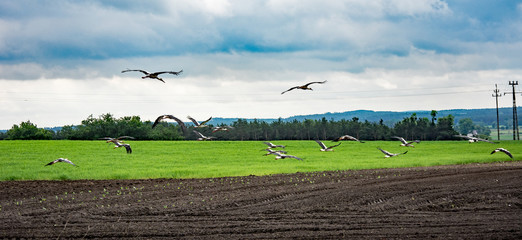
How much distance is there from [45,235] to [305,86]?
10.7 m

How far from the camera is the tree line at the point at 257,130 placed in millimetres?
84188

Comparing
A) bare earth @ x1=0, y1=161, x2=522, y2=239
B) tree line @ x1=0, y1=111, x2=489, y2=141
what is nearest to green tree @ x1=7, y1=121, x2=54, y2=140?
tree line @ x1=0, y1=111, x2=489, y2=141

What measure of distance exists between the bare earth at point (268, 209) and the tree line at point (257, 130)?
53.1 metres

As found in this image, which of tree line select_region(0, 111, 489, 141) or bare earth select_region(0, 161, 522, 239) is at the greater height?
tree line select_region(0, 111, 489, 141)

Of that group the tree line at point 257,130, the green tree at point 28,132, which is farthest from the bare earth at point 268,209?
the green tree at point 28,132

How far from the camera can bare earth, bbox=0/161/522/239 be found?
13258 millimetres

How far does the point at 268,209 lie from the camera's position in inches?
645

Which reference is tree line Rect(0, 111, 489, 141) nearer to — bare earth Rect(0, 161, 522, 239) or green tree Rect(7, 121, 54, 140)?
green tree Rect(7, 121, 54, 140)

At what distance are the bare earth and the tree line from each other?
53.1m

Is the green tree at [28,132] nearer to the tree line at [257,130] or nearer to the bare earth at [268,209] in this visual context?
the tree line at [257,130]

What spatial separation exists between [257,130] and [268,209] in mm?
96194

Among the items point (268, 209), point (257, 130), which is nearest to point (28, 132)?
point (257, 130)

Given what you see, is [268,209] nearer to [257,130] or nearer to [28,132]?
[28,132]

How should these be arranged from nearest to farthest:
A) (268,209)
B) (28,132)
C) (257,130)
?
(268,209)
(28,132)
(257,130)
